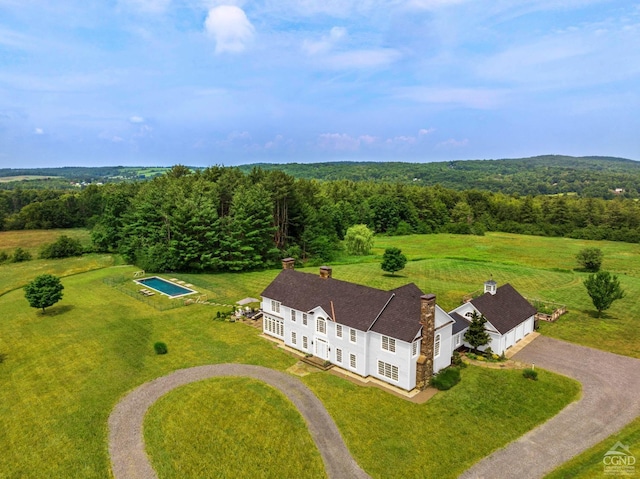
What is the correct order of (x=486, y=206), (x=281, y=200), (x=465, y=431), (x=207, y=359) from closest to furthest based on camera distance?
(x=465, y=431)
(x=207, y=359)
(x=281, y=200)
(x=486, y=206)

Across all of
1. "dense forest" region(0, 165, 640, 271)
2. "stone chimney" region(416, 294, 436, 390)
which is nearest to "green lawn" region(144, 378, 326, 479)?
"stone chimney" region(416, 294, 436, 390)

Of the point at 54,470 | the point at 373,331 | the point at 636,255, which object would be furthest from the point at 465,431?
the point at 636,255

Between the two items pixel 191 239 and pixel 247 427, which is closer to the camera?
pixel 247 427

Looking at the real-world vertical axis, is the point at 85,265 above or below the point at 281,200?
below

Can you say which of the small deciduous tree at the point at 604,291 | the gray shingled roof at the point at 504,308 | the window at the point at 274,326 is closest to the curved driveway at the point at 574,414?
the gray shingled roof at the point at 504,308

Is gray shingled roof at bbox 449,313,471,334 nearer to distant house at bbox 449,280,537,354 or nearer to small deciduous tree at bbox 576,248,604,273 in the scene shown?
distant house at bbox 449,280,537,354

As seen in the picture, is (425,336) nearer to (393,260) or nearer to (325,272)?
(325,272)

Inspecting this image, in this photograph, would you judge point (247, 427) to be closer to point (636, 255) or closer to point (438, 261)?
point (438, 261)
